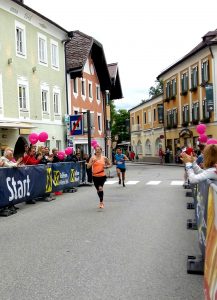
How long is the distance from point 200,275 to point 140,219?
4.41 m

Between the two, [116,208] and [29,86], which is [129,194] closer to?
[116,208]

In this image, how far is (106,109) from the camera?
4306cm

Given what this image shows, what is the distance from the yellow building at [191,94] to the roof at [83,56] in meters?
8.57

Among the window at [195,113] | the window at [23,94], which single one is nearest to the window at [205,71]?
the window at [195,113]

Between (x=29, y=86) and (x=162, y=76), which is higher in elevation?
(x=162, y=76)

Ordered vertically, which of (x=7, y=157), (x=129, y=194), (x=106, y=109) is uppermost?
(x=106, y=109)

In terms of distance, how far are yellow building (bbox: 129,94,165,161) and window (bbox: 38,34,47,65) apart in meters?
25.3

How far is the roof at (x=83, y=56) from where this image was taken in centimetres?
3166

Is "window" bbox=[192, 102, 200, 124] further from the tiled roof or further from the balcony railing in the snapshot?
the balcony railing

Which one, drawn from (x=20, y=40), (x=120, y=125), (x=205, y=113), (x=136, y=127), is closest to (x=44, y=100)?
(x=20, y=40)

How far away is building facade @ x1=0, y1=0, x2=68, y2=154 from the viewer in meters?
22.5

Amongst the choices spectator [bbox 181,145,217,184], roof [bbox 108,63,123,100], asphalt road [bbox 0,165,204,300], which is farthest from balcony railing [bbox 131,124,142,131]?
spectator [bbox 181,145,217,184]

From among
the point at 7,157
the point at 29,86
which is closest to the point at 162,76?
the point at 29,86

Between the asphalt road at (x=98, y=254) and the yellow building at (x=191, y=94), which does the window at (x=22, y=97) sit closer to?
the asphalt road at (x=98, y=254)
